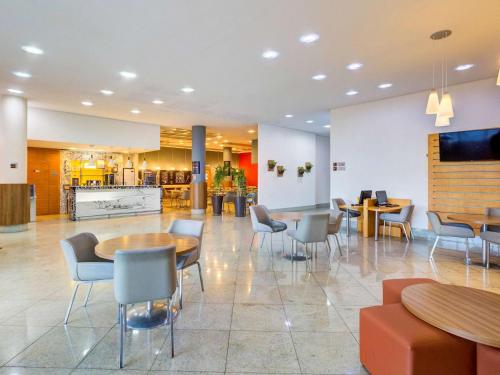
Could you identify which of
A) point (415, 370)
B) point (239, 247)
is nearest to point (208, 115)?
point (239, 247)

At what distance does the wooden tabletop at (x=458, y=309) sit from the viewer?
1.59 meters

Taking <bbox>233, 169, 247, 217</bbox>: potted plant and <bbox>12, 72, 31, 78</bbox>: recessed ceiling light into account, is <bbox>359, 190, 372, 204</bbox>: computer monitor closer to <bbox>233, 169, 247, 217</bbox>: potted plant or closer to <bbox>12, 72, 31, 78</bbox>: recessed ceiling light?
<bbox>233, 169, 247, 217</bbox>: potted plant

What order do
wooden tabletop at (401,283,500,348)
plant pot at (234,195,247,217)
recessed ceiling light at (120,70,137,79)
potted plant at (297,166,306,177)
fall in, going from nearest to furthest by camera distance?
1. wooden tabletop at (401,283,500,348)
2. recessed ceiling light at (120,70,137,79)
3. plant pot at (234,195,247,217)
4. potted plant at (297,166,306,177)

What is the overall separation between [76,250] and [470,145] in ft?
24.5

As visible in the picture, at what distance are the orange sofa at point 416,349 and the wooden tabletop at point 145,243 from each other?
5.86 ft

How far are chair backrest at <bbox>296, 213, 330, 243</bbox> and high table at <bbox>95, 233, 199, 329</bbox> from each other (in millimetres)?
2064

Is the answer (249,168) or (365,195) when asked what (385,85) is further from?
(249,168)

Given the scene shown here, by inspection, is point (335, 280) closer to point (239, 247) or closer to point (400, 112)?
point (239, 247)

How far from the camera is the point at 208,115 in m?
9.80

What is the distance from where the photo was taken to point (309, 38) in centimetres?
438

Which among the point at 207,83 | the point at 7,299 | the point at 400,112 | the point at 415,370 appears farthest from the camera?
the point at 400,112

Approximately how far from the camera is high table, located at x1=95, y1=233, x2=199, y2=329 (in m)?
2.78

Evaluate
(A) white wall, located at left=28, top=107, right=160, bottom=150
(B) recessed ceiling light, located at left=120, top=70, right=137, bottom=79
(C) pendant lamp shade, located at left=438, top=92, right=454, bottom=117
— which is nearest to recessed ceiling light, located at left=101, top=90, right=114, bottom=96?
(B) recessed ceiling light, located at left=120, top=70, right=137, bottom=79

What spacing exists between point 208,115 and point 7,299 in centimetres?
754
